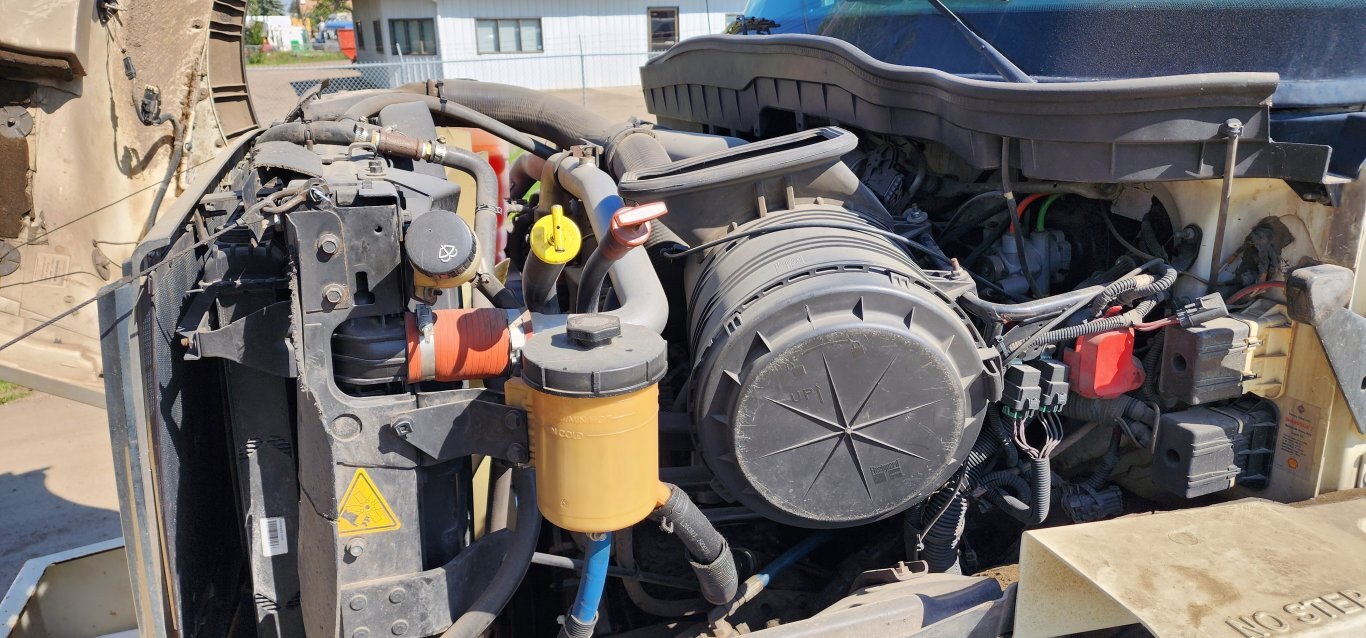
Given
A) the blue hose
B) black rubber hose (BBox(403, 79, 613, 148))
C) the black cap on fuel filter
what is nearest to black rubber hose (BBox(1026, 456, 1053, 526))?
the blue hose

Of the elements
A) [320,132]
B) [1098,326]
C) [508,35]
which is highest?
[508,35]

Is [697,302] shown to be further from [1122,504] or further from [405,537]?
[1122,504]

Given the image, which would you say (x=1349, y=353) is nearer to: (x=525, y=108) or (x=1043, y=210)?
(x=1043, y=210)

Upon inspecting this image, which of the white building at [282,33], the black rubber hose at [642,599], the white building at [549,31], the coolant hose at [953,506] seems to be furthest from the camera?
the white building at [282,33]

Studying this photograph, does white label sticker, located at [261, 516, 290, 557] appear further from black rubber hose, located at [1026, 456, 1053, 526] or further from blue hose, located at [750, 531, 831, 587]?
black rubber hose, located at [1026, 456, 1053, 526]

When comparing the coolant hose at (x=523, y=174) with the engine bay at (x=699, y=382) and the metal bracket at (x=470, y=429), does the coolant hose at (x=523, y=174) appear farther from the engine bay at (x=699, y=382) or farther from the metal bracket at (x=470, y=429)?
the metal bracket at (x=470, y=429)

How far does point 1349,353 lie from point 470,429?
6.70ft

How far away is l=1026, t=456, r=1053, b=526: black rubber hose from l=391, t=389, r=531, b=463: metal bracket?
4.06ft

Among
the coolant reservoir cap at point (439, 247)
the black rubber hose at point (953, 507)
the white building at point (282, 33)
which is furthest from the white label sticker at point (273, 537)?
the white building at point (282, 33)

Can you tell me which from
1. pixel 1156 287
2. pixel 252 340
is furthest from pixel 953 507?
pixel 252 340

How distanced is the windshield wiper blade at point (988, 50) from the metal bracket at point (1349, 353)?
3.08ft

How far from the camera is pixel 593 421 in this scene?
1863 millimetres

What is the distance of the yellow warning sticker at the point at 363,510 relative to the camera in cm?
204

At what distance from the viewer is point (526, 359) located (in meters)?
1.91
